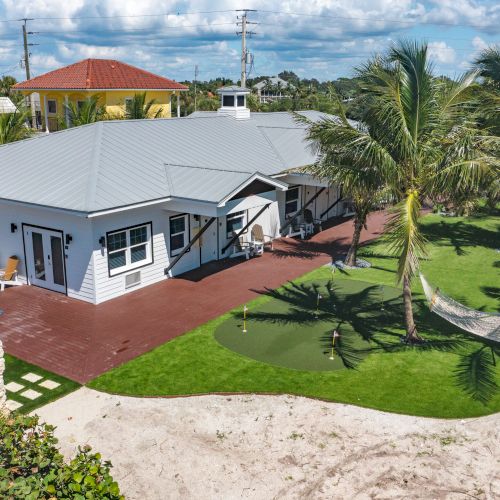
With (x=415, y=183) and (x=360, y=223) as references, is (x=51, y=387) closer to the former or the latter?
(x=415, y=183)

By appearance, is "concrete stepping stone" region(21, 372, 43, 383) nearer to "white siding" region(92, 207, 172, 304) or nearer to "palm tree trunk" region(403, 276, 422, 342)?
"white siding" region(92, 207, 172, 304)

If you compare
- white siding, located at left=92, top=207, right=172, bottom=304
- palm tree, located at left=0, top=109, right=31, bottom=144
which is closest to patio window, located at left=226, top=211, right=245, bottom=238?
white siding, located at left=92, top=207, right=172, bottom=304

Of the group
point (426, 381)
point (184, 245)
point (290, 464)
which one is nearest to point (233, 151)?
point (184, 245)

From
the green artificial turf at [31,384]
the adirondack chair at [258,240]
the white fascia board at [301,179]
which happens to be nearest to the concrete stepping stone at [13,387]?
the green artificial turf at [31,384]

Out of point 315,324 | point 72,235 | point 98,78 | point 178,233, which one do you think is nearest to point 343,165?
point 315,324

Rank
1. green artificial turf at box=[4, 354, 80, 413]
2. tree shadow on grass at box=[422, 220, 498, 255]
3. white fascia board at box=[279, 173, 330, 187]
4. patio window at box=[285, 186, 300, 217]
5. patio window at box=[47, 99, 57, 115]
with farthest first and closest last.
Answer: patio window at box=[47, 99, 57, 115] → patio window at box=[285, 186, 300, 217] → tree shadow on grass at box=[422, 220, 498, 255] → white fascia board at box=[279, 173, 330, 187] → green artificial turf at box=[4, 354, 80, 413]
